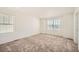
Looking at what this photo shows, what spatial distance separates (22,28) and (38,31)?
379mm

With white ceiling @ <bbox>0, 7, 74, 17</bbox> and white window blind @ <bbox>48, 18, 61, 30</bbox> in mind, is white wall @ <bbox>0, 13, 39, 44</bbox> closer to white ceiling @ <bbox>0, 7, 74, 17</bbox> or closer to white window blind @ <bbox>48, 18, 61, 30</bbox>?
white ceiling @ <bbox>0, 7, 74, 17</bbox>

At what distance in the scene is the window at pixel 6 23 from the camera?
2027 millimetres

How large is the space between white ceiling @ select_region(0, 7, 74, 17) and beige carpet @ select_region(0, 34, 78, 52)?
0.57 m

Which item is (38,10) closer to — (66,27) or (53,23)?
(53,23)

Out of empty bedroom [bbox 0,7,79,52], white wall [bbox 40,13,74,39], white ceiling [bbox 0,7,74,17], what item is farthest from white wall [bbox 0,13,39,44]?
white wall [bbox 40,13,74,39]

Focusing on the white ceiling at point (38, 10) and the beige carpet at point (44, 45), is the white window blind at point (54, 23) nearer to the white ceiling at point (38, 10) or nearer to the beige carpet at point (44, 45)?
the white ceiling at point (38, 10)

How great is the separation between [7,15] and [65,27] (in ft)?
4.38

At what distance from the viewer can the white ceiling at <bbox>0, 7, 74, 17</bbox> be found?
78.7 inches

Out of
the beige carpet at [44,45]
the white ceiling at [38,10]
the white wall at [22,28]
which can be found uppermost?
the white ceiling at [38,10]

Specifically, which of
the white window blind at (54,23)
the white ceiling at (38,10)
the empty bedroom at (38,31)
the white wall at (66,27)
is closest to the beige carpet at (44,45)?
the empty bedroom at (38,31)
